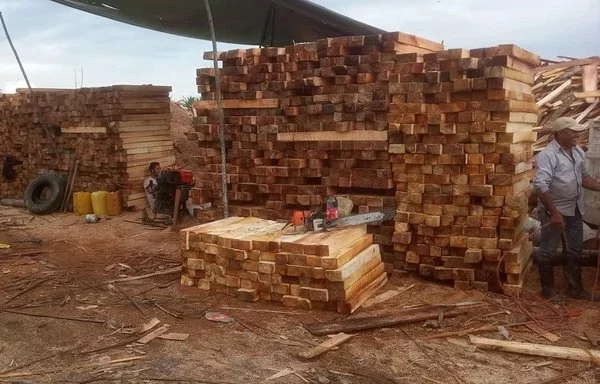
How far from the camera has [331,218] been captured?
6.45 meters

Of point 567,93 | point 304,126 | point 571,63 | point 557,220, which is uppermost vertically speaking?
point 571,63

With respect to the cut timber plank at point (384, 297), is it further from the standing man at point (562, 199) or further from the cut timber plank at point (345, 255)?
the standing man at point (562, 199)

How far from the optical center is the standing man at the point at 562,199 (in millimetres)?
6043

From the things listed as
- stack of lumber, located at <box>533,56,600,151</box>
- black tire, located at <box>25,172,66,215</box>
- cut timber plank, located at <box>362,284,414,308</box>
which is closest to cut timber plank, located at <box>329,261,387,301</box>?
cut timber plank, located at <box>362,284,414,308</box>

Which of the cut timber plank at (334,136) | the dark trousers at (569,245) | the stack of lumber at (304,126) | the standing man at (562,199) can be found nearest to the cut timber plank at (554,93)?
the stack of lumber at (304,126)

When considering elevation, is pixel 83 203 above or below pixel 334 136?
below

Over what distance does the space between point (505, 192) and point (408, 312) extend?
5.60 feet

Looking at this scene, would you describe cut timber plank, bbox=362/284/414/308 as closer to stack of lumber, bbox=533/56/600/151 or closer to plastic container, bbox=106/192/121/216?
stack of lumber, bbox=533/56/600/151

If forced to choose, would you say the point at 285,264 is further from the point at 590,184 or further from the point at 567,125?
the point at 590,184

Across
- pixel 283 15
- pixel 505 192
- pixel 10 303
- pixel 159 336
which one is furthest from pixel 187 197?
pixel 505 192

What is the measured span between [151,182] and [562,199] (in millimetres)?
8430

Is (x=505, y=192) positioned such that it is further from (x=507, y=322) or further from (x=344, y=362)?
(x=344, y=362)

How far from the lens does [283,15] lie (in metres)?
11.1

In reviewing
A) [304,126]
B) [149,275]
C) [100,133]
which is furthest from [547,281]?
[100,133]
